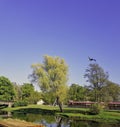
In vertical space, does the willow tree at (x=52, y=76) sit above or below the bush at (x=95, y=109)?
above

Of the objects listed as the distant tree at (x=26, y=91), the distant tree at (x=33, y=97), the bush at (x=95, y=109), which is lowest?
the bush at (x=95, y=109)

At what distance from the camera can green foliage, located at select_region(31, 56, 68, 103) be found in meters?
80.1

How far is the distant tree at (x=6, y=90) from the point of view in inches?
4524

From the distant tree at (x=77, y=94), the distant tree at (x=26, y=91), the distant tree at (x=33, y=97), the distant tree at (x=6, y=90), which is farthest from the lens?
the distant tree at (x=26, y=91)

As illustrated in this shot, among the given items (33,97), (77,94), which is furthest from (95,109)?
(77,94)

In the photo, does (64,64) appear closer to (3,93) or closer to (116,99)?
(116,99)

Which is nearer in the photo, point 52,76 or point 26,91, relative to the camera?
point 52,76

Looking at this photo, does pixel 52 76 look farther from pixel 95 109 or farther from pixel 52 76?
pixel 95 109

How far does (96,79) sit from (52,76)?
46.0 ft

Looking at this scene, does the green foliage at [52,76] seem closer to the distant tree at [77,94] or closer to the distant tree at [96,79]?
the distant tree at [96,79]

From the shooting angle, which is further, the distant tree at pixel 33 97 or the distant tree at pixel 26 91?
the distant tree at pixel 26 91

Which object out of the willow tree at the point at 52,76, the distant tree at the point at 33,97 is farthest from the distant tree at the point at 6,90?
the willow tree at the point at 52,76

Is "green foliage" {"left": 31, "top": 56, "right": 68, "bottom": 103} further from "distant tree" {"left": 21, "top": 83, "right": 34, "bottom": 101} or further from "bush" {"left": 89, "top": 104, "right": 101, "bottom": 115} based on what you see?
"distant tree" {"left": 21, "top": 83, "right": 34, "bottom": 101}

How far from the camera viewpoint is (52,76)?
3194 inches
